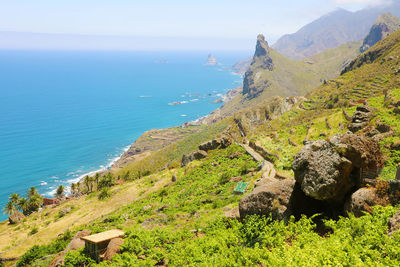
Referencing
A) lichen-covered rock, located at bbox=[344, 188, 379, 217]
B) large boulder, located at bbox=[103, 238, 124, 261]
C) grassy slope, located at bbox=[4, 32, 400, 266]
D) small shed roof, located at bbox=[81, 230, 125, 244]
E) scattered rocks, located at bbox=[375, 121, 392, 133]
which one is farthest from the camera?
scattered rocks, located at bbox=[375, 121, 392, 133]

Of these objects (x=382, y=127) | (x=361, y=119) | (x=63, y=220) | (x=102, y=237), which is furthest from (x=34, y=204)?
(x=382, y=127)

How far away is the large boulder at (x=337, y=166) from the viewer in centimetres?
1411

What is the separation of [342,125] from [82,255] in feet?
186

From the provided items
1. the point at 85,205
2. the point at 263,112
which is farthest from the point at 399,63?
the point at 85,205

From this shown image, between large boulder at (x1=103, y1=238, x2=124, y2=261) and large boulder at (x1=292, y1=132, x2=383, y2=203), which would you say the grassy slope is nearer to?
large boulder at (x1=103, y1=238, x2=124, y2=261)

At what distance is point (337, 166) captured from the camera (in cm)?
1413

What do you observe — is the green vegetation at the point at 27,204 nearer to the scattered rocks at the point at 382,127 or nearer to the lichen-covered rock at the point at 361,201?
the lichen-covered rock at the point at 361,201

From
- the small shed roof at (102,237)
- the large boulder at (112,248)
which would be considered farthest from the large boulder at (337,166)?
the small shed roof at (102,237)

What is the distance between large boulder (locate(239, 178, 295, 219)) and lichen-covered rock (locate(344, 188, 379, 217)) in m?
3.42

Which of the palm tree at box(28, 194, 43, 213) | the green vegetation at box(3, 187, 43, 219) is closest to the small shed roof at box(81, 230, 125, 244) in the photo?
the green vegetation at box(3, 187, 43, 219)

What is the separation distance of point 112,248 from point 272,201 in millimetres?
13057

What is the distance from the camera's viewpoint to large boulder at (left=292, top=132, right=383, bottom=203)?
14.1 metres

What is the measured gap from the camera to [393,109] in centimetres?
4375

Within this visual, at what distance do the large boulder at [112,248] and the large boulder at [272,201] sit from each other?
1043cm
